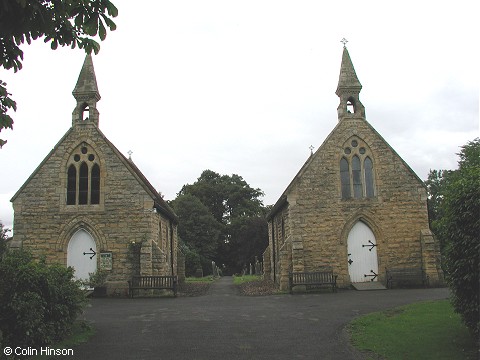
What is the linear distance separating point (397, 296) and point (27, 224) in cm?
1727

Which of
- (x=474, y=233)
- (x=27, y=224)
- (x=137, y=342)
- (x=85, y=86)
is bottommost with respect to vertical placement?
(x=137, y=342)

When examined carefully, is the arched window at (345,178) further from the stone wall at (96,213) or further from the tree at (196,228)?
the tree at (196,228)

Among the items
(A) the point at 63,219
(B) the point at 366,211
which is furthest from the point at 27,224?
(B) the point at 366,211

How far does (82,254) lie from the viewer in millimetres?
21953

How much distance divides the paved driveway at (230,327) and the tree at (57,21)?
5.98m

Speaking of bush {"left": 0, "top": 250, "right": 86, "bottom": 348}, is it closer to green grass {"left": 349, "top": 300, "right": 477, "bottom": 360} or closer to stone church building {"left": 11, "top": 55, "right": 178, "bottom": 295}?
green grass {"left": 349, "top": 300, "right": 477, "bottom": 360}

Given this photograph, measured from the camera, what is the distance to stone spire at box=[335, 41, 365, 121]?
23969 millimetres

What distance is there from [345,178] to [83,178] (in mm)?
13287

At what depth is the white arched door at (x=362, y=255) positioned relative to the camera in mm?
22266

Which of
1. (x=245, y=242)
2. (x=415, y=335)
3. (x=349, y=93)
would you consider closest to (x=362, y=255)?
(x=349, y=93)

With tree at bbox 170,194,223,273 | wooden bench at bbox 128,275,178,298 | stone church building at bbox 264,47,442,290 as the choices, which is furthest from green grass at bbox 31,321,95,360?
tree at bbox 170,194,223,273

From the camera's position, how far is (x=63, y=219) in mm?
22078

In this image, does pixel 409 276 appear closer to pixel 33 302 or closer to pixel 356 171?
pixel 356 171

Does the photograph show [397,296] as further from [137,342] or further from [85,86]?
[85,86]
